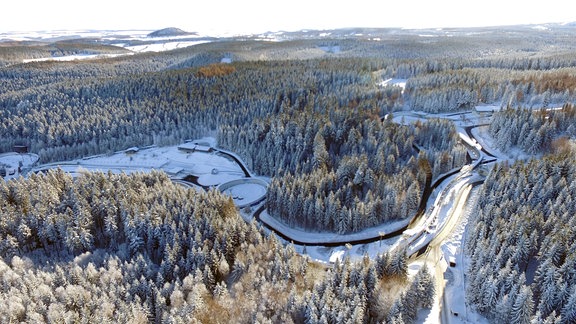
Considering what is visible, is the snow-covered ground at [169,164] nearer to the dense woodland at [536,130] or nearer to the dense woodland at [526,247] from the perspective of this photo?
the dense woodland at [526,247]

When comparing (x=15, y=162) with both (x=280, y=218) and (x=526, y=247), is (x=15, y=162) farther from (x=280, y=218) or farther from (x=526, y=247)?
(x=526, y=247)

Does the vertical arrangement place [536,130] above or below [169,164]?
above

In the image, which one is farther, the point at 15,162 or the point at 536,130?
→ the point at 15,162

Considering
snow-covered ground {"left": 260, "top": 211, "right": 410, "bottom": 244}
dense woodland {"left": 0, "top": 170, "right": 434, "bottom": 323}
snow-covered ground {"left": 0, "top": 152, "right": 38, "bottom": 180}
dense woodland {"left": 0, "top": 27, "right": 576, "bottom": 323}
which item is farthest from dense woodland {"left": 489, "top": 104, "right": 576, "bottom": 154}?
snow-covered ground {"left": 0, "top": 152, "right": 38, "bottom": 180}

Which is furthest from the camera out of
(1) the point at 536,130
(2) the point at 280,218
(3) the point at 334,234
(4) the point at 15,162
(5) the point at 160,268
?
(4) the point at 15,162

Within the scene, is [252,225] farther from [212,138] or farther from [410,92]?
[410,92]

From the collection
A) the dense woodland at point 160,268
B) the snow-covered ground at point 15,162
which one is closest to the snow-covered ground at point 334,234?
the dense woodland at point 160,268

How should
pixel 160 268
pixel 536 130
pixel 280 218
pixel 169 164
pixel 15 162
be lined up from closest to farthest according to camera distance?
1. pixel 160 268
2. pixel 280 218
3. pixel 536 130
4. pixel 169 164
5. pixel 15 162

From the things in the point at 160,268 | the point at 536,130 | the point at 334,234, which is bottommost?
the point at 334,234

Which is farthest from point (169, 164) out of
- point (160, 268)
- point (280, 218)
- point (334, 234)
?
point (334, 234)
